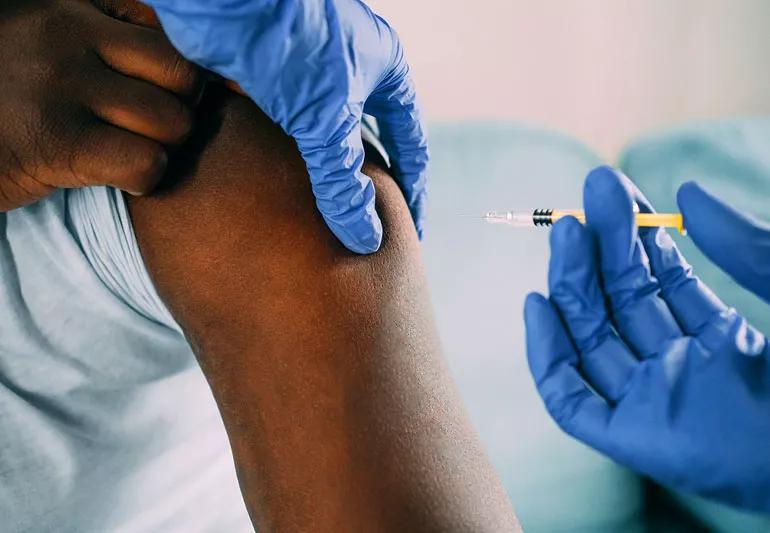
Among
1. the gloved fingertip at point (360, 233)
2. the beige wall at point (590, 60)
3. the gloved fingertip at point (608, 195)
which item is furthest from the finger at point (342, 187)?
the beige wall at point (590, 60)

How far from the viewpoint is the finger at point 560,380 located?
2.06 feet

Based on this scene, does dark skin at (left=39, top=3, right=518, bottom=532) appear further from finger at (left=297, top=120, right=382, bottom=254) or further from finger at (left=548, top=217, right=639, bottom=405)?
finger at (left=548, top=217, right=639, bottom=405)

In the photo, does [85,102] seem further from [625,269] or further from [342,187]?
[625,269]

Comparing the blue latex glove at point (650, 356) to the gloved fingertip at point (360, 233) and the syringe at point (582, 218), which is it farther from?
the gloved fingertip at point (360, 233)

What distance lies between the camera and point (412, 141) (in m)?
0.85

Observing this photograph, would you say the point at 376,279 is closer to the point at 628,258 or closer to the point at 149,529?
the point at 628,258

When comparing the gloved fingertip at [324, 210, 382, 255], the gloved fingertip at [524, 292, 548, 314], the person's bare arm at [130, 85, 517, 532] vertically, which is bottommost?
the person's bare arm at [130, 85, 517, 532]

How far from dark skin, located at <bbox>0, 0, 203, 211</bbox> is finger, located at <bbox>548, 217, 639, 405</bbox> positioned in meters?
0.40

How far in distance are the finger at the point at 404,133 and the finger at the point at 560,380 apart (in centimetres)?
27

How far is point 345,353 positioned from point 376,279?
3.5 inches

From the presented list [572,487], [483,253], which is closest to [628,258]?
[483,253]

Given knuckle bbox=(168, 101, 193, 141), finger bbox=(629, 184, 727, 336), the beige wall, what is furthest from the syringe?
the beige wall

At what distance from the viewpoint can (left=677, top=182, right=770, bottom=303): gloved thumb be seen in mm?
601

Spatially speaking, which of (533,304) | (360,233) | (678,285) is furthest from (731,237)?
(360,233)
